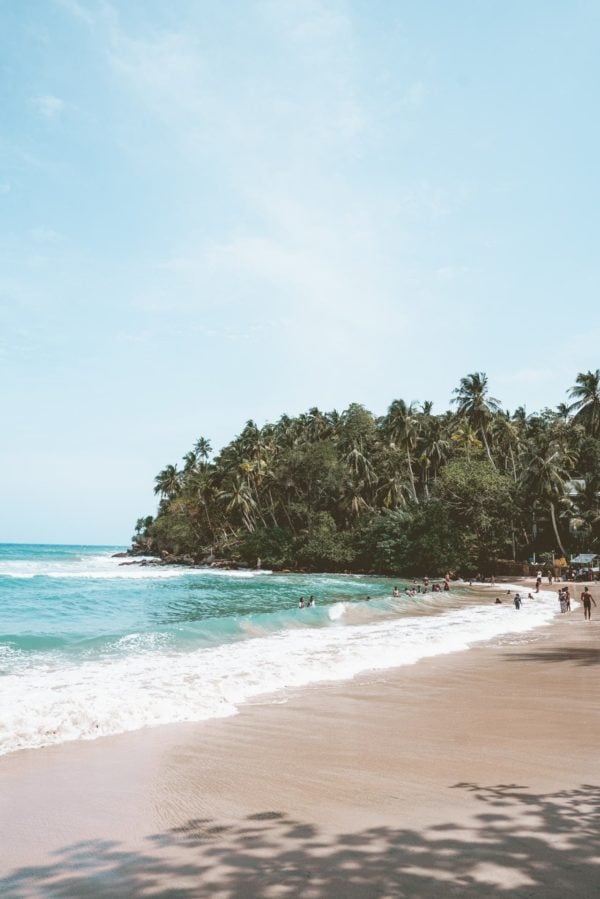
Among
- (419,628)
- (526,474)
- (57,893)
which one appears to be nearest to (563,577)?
(526,474)

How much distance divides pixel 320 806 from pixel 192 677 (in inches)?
300

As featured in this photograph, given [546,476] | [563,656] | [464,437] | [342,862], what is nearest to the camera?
[342,862]

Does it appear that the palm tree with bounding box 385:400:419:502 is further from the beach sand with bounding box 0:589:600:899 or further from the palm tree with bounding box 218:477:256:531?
the beach sand with bounding box 0:589:600:899

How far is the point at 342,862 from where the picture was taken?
4.59 metres

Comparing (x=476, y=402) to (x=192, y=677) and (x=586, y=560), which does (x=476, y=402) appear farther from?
(x=192, y=677)

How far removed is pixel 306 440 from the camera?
80312 millimetres

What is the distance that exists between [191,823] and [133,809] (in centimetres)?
77

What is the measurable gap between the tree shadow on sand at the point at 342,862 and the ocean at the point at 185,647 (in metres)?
4.18

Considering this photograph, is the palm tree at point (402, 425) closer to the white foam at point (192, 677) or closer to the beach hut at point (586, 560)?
the beach hut at point (586, 560)

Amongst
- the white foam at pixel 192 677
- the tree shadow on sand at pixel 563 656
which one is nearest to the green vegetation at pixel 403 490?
the white foam at pixel 192 677

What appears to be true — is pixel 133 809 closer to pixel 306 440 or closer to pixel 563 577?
pixel 563 577

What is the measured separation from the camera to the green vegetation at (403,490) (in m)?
54.9

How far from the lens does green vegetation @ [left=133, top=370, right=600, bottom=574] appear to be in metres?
54.9

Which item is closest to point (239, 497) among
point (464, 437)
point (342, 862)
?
point (464, 437)
